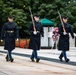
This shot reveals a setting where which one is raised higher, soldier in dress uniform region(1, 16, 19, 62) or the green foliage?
the green foliage

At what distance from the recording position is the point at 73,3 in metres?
41.5

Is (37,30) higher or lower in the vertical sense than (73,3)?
lower

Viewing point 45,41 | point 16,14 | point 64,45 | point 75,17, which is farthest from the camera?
point 75,17

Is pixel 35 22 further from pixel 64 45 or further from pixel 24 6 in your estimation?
pixel 24 6

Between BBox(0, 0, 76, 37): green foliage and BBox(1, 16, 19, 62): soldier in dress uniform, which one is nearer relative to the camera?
BBox(1, 16, 19, 62): soldier in dress uniform

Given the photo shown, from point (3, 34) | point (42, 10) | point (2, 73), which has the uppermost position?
point (42, 10)

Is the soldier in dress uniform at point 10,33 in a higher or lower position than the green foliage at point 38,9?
lower

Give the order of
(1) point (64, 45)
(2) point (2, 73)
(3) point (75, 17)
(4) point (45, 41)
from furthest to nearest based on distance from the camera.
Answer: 1. (3) point (75, 17)
2. (4) point (45, 41)
3. (1) point (64, 45)
4. (2) point (2, 73)

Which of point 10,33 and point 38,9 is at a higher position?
point 38,9

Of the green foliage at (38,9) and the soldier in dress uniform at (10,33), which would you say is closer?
the soldier in dress uniform at (10,33)

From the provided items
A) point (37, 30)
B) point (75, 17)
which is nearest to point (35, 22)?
point (37, 30)

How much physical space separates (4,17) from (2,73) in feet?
92.5

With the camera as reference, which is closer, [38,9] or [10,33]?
[10,33]

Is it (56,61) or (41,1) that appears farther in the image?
(41,1)
